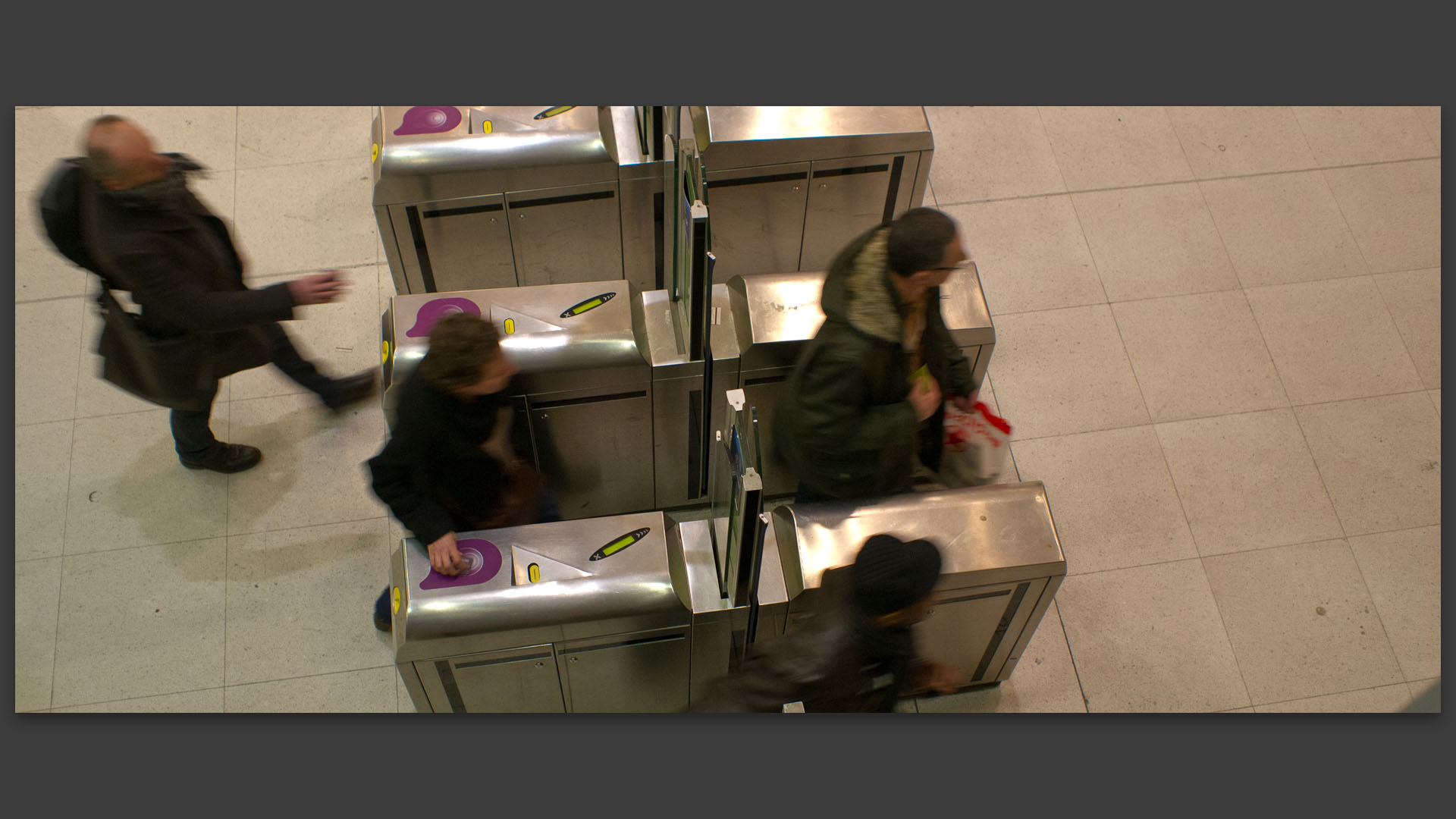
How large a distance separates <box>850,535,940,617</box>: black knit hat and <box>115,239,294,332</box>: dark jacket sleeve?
6.65 ft

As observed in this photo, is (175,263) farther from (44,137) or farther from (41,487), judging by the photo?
(44,137)

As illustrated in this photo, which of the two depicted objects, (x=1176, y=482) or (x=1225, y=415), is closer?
(x=1176, y=482)

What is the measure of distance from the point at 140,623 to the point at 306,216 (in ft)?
6.57

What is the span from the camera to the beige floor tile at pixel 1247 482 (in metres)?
4.08

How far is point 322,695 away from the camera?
11.9ft

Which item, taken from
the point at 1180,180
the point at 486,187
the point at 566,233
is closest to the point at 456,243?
the point at 486,187

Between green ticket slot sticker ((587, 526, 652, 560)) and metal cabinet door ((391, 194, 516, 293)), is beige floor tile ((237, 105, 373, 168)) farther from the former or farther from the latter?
green ticket slot sticker ((587, 526, 652, 560))

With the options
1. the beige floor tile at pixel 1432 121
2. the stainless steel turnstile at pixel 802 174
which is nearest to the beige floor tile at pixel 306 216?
the stainless steel turnstile at pixel 802 174

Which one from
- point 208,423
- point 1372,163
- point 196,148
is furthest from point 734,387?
point 1372,163

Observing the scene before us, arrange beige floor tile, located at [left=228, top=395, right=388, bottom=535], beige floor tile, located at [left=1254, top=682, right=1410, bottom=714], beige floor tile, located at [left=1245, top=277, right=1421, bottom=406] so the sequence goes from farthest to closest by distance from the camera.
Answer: beige floor tile, located at [left=1245, top=277, right=1421, bottom=406] → beige floor tile, located at [left=228, top=395, right=388, bottom=535] → beige floor tile, located at [left=1254, top=682, right=1410, bottom=714]

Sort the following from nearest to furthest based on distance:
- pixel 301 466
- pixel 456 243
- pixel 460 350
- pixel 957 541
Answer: pixel 460 350
pixel 957 541
pixel 301 466
pixel 456 243

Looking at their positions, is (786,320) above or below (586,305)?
below

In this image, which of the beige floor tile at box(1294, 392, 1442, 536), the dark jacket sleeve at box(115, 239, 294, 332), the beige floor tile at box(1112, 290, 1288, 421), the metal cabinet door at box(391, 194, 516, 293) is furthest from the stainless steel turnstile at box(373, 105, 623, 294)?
the beige floor tile at box(1294, 392, 1442, 536)

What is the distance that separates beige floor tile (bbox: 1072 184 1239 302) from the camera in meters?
4.80
